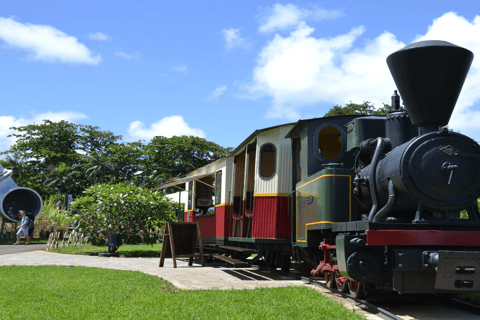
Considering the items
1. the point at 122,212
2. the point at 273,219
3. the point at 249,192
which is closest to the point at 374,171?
the point at 273,219

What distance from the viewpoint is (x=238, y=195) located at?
12625 mm

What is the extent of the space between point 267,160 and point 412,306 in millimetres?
4538

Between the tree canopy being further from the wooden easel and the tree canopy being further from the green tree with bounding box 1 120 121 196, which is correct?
the wooden easel

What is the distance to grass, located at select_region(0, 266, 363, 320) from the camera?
5.72 meters

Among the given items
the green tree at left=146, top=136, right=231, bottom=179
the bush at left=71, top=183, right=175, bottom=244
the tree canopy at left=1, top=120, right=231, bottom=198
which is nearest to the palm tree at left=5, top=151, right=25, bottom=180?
the tree canopy at left=1, top=120, right=231, bottom=198

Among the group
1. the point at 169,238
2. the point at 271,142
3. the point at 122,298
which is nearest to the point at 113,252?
the point at 169,238

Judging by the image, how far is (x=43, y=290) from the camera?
7543mm

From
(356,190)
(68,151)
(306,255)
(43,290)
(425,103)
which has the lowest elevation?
(43,290)

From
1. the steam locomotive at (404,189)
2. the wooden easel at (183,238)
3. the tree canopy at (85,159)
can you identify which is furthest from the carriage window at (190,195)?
the tree canopy at (85,159)

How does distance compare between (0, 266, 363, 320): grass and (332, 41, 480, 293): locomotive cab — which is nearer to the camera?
(0, 266, 363, 320): grass

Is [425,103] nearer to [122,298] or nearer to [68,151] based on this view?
[122,298]

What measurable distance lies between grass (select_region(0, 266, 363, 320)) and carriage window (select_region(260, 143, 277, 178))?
3.10 metres

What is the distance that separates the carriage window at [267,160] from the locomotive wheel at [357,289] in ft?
12.1

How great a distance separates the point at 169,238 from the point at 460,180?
26.1 feet
